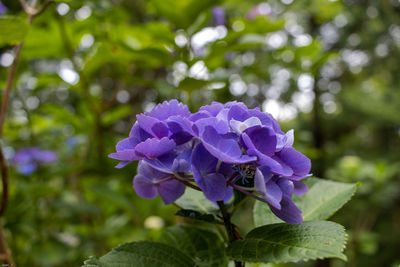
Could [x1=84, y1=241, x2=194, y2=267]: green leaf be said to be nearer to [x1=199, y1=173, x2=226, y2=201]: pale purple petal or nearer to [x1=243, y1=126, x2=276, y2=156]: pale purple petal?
[x1=199, y1=173, x2=226, y2=201]: pale purple petal

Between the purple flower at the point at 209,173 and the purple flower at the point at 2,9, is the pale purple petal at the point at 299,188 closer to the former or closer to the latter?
the purple flower at the point at 209,173

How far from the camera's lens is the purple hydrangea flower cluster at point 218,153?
0.60 meters

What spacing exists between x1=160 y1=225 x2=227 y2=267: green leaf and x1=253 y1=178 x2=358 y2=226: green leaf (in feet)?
0.35

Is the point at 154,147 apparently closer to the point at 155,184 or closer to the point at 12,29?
the point at 155,184

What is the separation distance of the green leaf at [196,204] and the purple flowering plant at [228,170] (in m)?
0.06

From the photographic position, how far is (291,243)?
1.91 feet

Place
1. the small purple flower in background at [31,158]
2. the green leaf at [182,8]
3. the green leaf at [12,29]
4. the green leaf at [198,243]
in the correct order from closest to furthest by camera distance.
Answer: the green leaf at [198,243], the green leaf at [12,29], the green leaf at [182,8], the small purple flower in background at [31,158]

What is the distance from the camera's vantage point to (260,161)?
61 cm

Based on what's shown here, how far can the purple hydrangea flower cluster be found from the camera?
60 centimetres

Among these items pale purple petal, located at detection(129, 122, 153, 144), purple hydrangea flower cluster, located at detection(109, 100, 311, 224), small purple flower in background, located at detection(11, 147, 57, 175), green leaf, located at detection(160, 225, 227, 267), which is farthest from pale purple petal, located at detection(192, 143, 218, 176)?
small purple flower in background, located at detection(11, 147, 57, 175)

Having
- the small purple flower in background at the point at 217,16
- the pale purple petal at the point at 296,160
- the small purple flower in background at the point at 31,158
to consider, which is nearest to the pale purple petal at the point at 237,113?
the pale purple petal at the point at 296,160

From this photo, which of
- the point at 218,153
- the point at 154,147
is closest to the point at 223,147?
the point at 218,153

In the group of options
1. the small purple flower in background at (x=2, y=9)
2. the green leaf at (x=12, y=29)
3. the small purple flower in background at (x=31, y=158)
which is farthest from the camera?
the small purple flower in background at (x=31, y=158)

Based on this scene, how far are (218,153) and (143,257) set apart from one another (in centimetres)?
26
